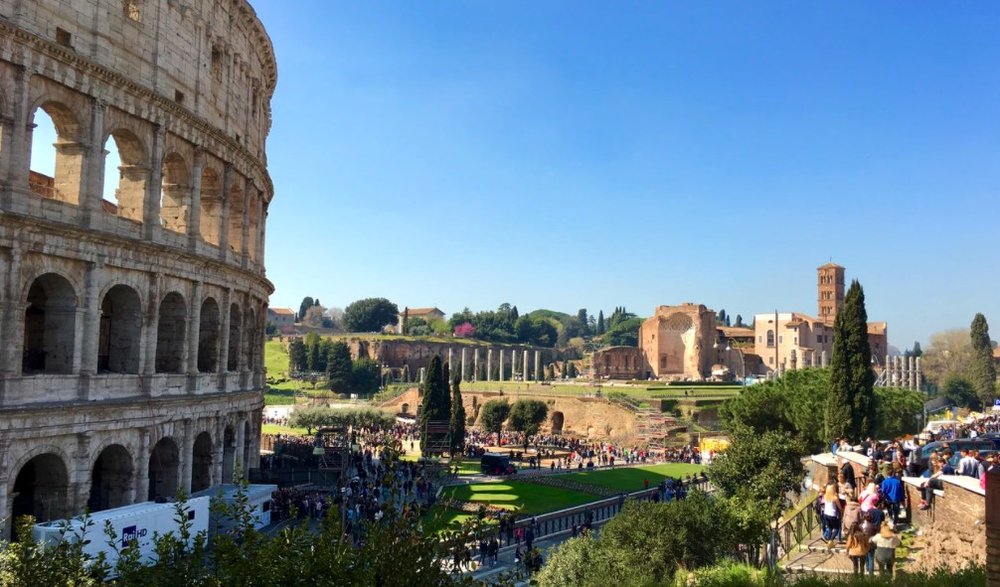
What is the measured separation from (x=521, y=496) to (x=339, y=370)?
62.9 meters

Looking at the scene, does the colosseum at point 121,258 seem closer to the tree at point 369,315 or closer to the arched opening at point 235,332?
the arched opening at point 235,332

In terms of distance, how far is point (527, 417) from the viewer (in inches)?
2109

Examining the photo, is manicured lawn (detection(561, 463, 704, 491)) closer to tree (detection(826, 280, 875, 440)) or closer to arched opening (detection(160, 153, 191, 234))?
tree (detection(826, 280, 875, 440))

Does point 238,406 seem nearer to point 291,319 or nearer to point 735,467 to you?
point 735,467

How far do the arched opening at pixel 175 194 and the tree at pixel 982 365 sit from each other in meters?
75.0

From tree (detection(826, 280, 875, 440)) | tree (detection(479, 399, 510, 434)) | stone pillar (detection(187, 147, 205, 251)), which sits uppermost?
stone pillar (detection(187, 147, 205, 251))

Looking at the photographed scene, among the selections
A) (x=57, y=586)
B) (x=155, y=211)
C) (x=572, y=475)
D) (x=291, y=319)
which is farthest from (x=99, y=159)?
(x=291, y=319)

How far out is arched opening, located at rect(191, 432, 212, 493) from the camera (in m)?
23.6

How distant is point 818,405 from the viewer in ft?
116

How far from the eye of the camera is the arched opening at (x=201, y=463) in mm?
23609

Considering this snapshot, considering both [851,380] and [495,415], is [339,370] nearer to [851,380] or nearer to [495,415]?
[495,415]

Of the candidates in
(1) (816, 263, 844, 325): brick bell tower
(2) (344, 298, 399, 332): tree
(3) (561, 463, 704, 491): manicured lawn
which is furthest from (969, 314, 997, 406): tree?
(2) (344, 298, 399, 332): tree

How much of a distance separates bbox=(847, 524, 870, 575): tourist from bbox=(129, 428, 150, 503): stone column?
1657 cm

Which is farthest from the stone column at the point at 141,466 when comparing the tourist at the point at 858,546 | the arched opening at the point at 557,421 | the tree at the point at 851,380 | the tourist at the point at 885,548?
the arched opening at the point at 557,421
